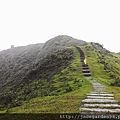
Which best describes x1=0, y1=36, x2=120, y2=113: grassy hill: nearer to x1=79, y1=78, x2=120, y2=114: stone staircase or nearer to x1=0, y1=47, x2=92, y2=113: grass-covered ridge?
x1=0, y1=47, x2=92, y2=113: grass-covered ridge

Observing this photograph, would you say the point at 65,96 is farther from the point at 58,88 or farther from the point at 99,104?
the point at 58,88

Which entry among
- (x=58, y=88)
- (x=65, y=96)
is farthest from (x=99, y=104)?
(x=58, y=88)

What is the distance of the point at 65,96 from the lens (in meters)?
24.7

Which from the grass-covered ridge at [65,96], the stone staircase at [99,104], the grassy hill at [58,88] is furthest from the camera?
the grassy hill at [58,88]

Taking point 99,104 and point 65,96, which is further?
point 65,96

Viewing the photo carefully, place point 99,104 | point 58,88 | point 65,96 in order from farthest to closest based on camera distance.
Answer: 1. point 58,88
2. point 65,96
3. point 99,104

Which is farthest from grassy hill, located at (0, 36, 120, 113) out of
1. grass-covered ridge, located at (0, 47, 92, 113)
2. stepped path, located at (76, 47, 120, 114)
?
stepped path, located at (76, 47, 120, 114)

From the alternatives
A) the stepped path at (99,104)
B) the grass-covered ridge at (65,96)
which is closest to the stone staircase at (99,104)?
the stepped path at (99,104)

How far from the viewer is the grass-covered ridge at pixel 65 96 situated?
62.1 ft

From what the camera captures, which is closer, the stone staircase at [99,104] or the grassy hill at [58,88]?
the stone staircase at [99,104]

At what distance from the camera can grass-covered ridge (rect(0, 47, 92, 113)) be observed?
745 inches

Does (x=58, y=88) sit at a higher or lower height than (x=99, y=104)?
lower

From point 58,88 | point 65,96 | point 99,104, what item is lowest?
→ point 58,88

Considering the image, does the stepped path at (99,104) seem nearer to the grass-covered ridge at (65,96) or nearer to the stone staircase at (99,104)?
the stone staircase at (99,104)
